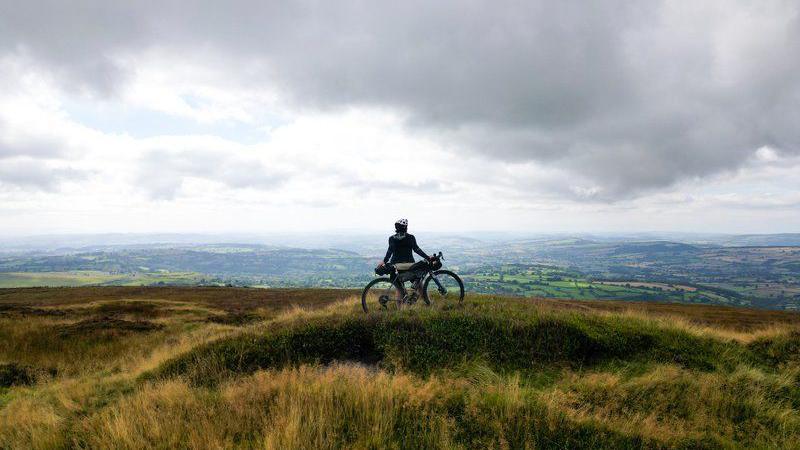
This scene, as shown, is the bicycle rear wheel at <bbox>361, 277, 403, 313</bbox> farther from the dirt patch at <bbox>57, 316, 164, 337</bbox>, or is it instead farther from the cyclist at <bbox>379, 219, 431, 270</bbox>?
the dirt patch at <bbox>57, 316, 164, 337</bbox>

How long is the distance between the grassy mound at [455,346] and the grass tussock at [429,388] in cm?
5

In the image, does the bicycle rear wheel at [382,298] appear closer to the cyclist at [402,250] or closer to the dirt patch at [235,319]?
the cyclist at [402,250]

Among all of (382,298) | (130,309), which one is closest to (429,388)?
(382,298)

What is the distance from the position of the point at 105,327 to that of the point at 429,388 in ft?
69.1

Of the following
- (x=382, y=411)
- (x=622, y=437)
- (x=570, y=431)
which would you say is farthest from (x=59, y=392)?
(x=622, y=437)

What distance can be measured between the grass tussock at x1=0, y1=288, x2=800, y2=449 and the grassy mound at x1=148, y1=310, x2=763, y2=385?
0.15 feet

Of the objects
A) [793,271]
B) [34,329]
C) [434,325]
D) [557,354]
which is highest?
A: [434,325]

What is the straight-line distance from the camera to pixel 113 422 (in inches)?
233

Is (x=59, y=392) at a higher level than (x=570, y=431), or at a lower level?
lower

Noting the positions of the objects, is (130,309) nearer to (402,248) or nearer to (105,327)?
(105,327)

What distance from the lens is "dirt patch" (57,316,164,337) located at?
18144mm

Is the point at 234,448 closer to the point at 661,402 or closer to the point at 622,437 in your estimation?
the point at 622,437

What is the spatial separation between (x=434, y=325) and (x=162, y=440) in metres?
6.85

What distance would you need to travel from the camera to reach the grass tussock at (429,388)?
5.34 metres
